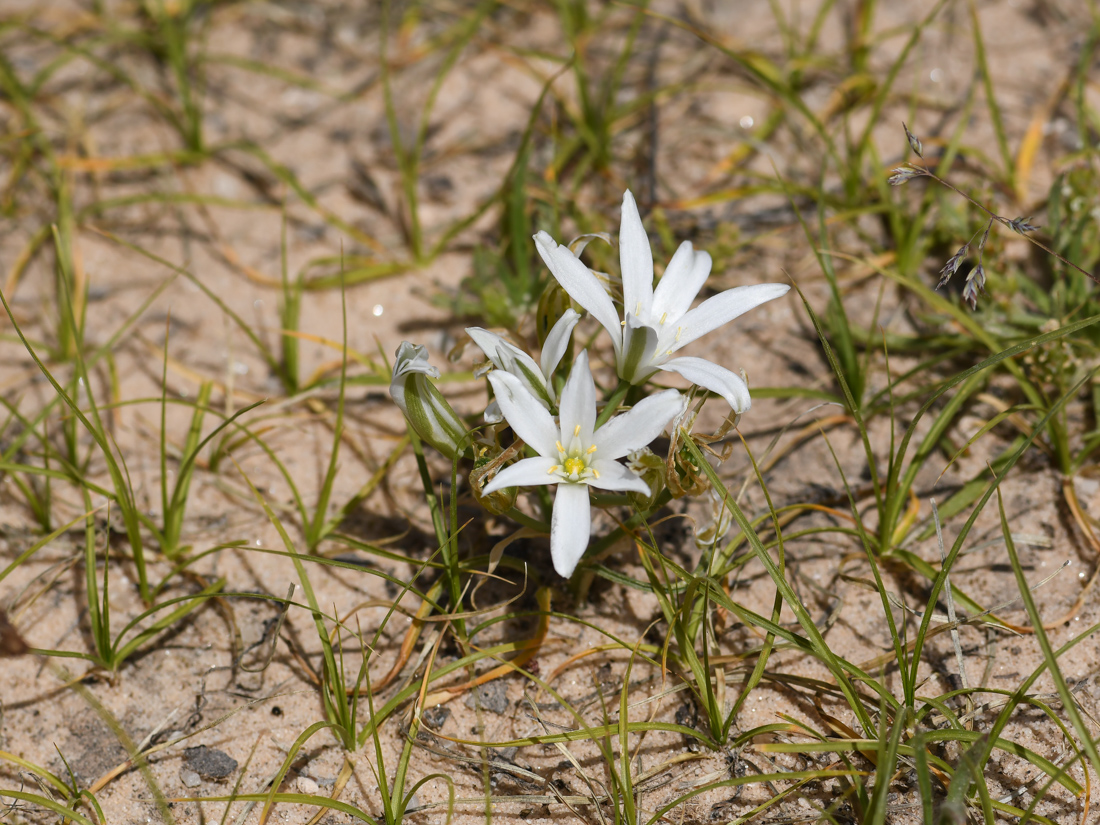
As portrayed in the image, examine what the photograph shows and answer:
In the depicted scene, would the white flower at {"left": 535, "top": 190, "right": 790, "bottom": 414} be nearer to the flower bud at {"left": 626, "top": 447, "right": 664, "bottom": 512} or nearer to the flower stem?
the flower stem

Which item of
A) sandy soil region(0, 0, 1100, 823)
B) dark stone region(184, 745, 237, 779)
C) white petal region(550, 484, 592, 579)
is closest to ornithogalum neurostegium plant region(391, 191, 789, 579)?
white petal region(550, 484, 592, 579)

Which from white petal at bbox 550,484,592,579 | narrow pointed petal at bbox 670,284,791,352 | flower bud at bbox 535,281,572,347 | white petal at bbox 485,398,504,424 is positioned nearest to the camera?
white petal at bbox 550,484,592,579

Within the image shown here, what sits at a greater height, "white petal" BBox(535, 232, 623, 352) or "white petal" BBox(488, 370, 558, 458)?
"white petal" BBox(535, 232, 623, 352)

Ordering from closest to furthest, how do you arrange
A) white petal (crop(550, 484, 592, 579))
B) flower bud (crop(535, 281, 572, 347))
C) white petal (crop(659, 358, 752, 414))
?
white petal (crop(550, 484, 592, 579))
white petal (crop(659, 358, 752, 414))
flower bud (crop(535, 281, 572, 347))

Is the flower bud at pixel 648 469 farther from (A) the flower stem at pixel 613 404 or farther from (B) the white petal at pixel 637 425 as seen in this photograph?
(A) the flower stem at pixel 613 404

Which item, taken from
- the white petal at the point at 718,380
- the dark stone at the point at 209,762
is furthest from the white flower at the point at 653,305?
the dark stone at the point at 209,762

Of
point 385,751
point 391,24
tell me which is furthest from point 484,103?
point 385,751

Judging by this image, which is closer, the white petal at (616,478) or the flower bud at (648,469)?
the white petal at (616,478)
